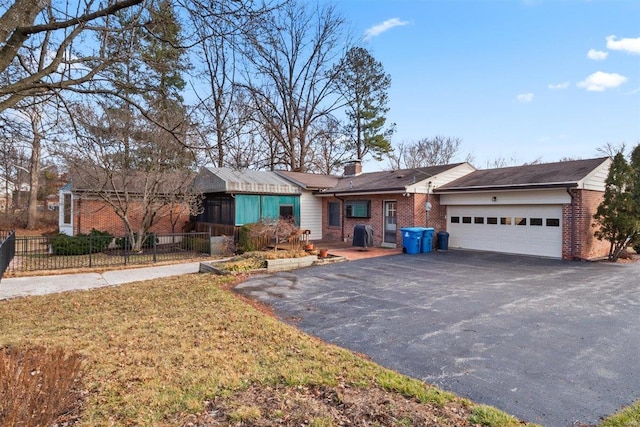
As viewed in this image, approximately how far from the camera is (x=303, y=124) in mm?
28562

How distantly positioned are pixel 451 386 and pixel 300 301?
4.09m

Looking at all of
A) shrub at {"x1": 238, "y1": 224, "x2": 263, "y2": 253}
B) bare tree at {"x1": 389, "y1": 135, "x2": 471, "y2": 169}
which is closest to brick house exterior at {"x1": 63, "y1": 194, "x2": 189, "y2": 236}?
shrub at {"x1": 238, "y1": 224, "x2": 263, "y2": 253}

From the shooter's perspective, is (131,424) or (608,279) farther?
(608,279)

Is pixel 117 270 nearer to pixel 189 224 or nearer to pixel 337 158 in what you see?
pixel 189 224

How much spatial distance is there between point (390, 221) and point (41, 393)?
14.3m

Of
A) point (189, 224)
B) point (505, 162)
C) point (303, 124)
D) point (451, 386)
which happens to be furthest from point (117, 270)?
point (505, 162)

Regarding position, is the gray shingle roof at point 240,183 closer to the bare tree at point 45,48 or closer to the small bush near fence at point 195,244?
the small bush near fence at point 195,244

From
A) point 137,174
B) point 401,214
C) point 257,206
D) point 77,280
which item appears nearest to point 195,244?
point 257,206

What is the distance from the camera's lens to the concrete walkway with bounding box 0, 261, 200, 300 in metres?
8.27

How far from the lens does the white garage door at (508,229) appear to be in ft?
41.2

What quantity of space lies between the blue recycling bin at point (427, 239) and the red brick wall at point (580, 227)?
14.8ft

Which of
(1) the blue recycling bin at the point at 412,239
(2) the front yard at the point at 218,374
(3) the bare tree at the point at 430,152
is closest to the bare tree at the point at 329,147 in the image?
(3) the bare tree at the point at 430,152

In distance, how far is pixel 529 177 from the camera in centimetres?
1342

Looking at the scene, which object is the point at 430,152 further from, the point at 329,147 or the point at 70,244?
the point at 70,244
